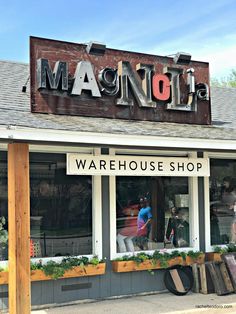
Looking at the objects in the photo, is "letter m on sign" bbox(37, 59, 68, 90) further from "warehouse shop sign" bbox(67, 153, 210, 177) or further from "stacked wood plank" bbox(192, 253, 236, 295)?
"stacked wood plank" bbox(192, 253, 236, 295)

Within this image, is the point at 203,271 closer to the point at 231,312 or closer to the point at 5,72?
the point at 231,312

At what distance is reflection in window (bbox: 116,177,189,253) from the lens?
8344mm

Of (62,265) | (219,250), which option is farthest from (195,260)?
(62,265)

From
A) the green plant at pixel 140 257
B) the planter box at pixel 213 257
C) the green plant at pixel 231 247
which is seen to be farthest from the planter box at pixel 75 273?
the green plant at pixel 231 247

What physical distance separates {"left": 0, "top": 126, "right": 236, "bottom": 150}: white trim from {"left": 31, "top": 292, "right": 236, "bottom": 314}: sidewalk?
237 centimetres

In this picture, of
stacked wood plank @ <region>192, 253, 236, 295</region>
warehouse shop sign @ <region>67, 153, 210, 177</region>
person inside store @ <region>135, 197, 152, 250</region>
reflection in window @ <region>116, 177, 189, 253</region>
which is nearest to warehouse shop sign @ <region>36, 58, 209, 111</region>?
warehouse shop sign @ <region>67, 153, 210, 177</region>

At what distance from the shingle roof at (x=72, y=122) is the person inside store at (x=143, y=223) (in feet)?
4.68

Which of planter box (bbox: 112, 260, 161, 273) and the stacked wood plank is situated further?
the stacked wood plank

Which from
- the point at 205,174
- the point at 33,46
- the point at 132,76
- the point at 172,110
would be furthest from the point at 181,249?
the point at 33,46

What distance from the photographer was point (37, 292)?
737 centimetres

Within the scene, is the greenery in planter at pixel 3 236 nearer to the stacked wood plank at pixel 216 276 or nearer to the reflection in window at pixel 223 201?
the stacked wood plank at pixel 216 276

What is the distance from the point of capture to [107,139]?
6.54 meters

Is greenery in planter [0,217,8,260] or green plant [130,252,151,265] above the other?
greenery in planter [0,217,8,260]

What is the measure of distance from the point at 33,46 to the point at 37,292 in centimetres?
382
